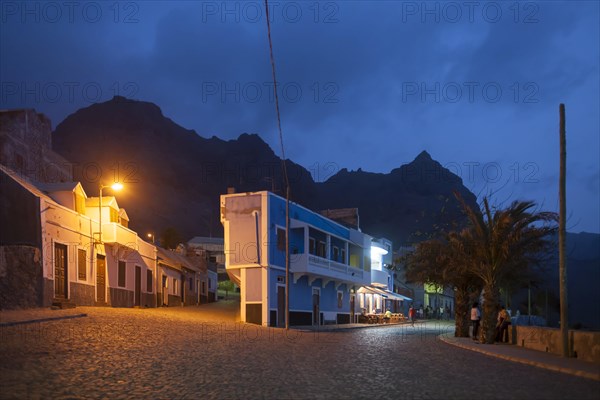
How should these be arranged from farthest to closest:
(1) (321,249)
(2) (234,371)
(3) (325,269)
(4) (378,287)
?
(4) (378,287) → (1) (321,249) → (3) (325,269) → (2) (234,371)

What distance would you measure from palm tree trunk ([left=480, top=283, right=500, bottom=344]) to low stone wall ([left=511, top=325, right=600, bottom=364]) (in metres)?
0.74

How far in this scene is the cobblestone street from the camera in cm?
864

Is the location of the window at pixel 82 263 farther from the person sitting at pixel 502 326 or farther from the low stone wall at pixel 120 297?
the person sitting at pixel 502 326

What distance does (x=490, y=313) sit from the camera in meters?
20.8

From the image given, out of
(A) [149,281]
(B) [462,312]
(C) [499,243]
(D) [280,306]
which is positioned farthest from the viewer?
(A) [149,281]

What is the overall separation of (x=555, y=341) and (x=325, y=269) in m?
21.8

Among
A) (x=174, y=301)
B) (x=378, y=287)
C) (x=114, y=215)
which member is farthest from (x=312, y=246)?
(x=378, y=287)

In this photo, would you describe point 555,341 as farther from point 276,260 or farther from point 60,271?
point 60,271

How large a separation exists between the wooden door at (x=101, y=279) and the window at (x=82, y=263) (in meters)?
1.59

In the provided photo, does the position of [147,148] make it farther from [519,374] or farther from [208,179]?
[519,374]

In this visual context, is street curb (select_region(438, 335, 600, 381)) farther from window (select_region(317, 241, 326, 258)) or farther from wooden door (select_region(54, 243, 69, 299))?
window (select_region(317, 241, 326, 258))

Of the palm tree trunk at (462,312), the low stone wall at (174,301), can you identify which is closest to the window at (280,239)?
the palm tree trunk at (462,312)

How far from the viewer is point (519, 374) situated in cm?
1142

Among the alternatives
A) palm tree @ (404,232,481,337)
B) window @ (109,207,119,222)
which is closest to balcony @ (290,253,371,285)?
palm tree @ (404,232,481,337)
